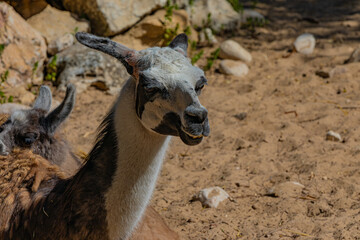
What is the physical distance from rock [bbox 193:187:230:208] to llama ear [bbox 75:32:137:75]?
6.84ft

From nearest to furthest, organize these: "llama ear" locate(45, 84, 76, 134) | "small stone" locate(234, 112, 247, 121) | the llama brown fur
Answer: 1. the llama brown fur
2. "llama ear" locate(45, 84, 76, 134)
3. "small stone" locate(234, 112, 247, 121)

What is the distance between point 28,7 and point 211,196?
17.1 feet

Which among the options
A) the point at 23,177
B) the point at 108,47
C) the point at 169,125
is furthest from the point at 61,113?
the point at 169,125

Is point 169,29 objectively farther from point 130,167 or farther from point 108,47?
point 130,167

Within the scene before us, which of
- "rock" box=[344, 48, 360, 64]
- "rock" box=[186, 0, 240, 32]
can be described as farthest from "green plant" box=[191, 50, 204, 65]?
"rock" box=[344, 48, 360, 64]

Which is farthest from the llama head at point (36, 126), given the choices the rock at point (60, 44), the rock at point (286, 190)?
the rock at point (60, 44)

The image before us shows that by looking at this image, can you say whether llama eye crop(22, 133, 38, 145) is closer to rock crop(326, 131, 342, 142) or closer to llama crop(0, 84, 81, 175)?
llama crop(0, 84, 81, 175)

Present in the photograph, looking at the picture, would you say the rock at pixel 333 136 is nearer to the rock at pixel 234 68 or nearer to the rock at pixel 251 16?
the rock at pixel 234 68

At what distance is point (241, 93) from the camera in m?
7.45

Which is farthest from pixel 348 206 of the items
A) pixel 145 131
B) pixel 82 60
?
pixel 82 60

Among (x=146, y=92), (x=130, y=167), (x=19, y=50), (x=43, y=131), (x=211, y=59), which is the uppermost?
(x=146, y=92)

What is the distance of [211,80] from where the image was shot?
26.2 feet

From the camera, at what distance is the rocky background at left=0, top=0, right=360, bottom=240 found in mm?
4574

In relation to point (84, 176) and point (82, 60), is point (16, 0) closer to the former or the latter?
point (82, 60)
